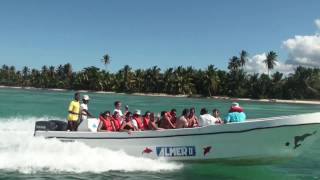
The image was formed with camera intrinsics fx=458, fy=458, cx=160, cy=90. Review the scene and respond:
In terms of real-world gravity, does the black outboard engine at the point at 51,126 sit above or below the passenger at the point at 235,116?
below

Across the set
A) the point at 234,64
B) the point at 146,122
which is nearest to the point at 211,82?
the point at 234,64

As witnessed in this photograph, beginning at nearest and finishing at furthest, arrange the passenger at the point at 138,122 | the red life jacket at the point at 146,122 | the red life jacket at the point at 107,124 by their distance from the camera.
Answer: the red life jacket at the point at 107,124, the passenger at the point at 138,122, the red life jacket at the point at 146,122

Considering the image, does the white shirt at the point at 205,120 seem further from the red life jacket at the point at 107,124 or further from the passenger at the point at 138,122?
the red life jacket at the point at 107,124

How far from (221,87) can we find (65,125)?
87686mm

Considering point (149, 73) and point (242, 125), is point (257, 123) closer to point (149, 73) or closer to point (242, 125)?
point (242, 125)

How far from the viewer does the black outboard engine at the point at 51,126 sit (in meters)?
13.5

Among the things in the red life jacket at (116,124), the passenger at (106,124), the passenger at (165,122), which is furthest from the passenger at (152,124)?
the passenger at (106,124)

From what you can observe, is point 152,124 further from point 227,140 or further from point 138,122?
point 227,140

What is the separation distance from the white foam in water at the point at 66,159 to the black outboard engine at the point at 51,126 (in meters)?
0.41

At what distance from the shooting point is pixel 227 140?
11805 mm

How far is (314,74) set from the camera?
97250 mm

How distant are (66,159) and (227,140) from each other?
4.48 metres

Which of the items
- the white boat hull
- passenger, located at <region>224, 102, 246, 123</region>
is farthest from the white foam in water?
passenger, located at <region>224, 102, 246, 123</region>

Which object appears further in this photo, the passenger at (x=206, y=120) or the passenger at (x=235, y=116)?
the passenger at (x=206, y=120)
